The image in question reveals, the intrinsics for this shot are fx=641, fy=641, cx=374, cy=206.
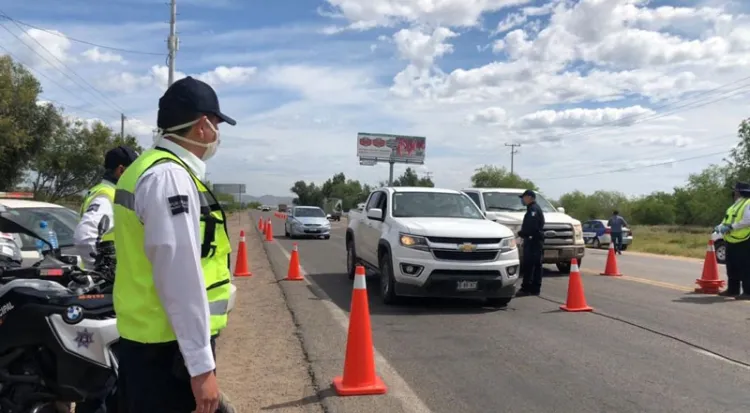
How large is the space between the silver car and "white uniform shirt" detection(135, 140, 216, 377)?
87.3ft

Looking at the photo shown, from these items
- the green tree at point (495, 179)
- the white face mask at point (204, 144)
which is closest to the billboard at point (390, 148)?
the green tree at point (495, 179)

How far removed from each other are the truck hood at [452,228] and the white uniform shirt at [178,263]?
7140 mm

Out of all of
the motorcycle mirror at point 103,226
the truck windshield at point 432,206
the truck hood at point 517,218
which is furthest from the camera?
the truck hood at point 517,218

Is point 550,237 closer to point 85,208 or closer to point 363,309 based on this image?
point 363,309

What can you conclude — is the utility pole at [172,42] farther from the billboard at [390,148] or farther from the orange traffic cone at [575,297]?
the billboard at [390,148]

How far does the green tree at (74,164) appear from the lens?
116 ft

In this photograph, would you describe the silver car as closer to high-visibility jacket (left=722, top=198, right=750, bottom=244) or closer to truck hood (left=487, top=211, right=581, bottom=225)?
truck hood (left=487, top=211, right=581, bottom=225)

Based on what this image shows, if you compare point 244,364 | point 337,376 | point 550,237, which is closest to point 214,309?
point 337,376

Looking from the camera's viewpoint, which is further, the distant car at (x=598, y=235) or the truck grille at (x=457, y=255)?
the distant car at (x=598, y=235)

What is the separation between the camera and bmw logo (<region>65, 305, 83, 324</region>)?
12.3ft

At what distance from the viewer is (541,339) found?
24.8 ft

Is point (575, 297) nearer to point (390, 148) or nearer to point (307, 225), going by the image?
point (307, 225)

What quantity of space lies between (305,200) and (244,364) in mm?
168945

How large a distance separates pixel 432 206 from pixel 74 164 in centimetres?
3221
